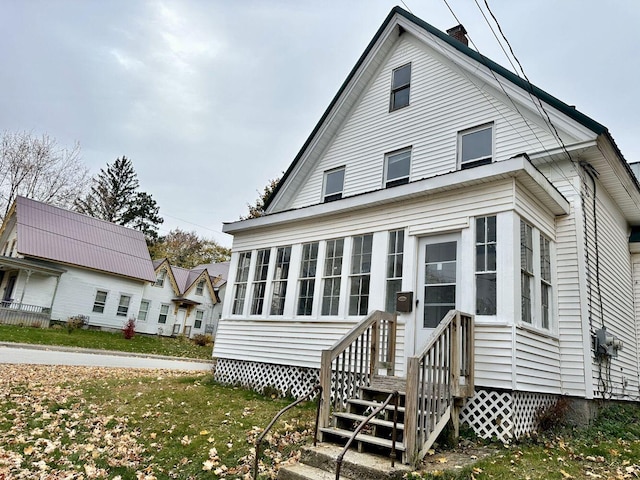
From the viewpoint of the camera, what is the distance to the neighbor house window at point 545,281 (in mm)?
6895

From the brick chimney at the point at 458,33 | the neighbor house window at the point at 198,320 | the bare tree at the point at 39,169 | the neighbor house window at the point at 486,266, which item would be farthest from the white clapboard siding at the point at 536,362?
the bare tree at the point at 39,169

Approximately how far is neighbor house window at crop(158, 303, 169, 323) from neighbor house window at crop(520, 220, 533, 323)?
2760cm

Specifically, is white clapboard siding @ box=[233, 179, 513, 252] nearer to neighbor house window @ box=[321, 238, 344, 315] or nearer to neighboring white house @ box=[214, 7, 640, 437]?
neighboring white house @ box=[214, 7, 640, 437]

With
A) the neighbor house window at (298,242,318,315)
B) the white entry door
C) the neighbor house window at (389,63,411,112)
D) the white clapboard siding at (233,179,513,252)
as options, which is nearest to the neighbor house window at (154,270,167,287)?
the white clapboard siding at (233,179,513,252)

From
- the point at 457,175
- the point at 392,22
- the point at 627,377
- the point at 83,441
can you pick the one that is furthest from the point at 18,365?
the point at 627,377

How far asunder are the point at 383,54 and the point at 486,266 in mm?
7425

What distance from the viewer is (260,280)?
380 inches

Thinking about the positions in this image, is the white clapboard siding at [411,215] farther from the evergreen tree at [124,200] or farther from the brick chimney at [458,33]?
the evergreen tree at [124,200]

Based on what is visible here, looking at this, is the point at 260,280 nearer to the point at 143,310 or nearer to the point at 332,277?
the point at 332,277

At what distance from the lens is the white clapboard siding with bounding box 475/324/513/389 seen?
5598mm

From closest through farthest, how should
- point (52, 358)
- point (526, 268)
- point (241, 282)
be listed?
point (526, 268) → point (241, 282) → point (52, 358)

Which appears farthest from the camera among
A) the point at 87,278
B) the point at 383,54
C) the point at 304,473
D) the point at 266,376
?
the point at 87,278

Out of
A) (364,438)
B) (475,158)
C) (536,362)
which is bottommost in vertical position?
(364,438)

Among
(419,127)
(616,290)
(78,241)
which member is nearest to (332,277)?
(419,127)
